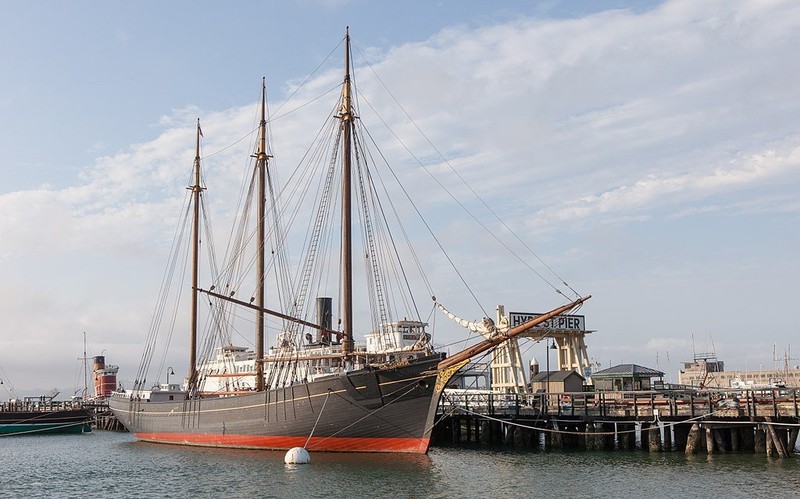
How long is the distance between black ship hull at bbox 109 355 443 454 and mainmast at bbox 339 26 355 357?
3.71 metres

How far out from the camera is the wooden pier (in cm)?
3872

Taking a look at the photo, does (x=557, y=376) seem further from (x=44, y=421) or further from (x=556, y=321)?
(x=44, y=421)

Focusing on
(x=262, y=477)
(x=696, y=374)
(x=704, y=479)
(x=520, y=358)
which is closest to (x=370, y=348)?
(x=520, y=358)

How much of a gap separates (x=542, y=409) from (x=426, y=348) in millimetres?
9298

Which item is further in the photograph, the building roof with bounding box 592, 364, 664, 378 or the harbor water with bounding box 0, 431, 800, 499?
the building roof with bounding box 592, 364, 664, 378

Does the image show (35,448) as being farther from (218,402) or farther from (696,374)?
(696,374)

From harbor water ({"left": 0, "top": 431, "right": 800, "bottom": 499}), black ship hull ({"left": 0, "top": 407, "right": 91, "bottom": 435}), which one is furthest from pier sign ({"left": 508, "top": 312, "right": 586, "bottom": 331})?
black ship hull ({"left": 0, "top": 407, "right": 91, "bottom": 435})

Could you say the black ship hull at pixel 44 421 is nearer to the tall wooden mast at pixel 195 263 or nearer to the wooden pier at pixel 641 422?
the tall wooden mast at pixel 195 263

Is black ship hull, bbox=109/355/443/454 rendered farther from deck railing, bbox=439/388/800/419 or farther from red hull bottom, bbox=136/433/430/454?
deck railing, bbox=439/388/800/419

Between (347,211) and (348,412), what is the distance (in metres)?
11.0

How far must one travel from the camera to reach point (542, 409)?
4622 centimetres

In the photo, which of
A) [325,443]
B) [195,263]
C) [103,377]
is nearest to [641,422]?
[325,443]

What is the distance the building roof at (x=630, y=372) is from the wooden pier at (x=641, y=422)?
6.16m

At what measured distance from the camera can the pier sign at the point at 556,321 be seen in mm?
56950
